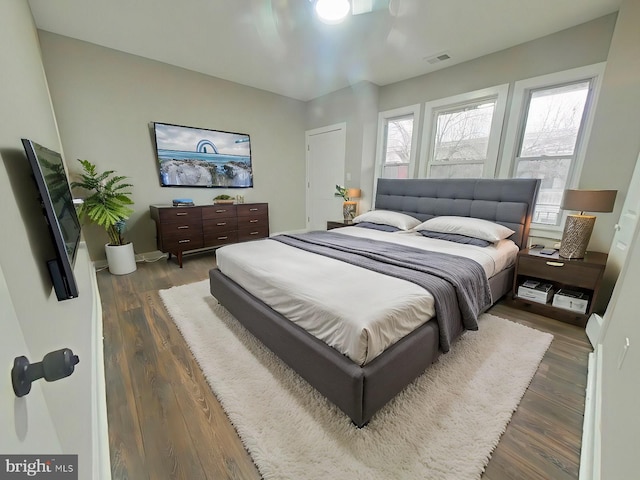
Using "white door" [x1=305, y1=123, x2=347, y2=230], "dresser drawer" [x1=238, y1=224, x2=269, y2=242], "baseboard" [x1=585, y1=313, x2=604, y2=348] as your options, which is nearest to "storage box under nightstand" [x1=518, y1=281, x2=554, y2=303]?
"baseboard" [x1=585, y1=313, x2=604, y2=348]

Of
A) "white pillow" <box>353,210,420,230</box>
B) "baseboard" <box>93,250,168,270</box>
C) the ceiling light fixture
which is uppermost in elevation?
the ceiling light fixture

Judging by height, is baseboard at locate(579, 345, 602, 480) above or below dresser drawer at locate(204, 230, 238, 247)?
below

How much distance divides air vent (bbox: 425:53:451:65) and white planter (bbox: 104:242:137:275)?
178 inches

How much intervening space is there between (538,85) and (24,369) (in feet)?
13.9

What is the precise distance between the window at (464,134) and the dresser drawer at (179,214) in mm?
3374

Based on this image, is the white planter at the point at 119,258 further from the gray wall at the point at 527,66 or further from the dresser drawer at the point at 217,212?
the gray wall at the point at 527,66

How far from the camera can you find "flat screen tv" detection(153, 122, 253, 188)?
3.77m

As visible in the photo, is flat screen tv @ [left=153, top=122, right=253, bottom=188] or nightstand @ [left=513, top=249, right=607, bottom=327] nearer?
nightstand @ [left=513, top=249, right=607, bottom=327]

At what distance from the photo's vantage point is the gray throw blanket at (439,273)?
169 centimetres

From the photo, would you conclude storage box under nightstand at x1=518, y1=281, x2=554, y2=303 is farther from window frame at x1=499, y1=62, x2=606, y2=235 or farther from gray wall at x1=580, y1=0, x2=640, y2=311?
window frame at x1=499, y1=62, x2=606, y2=235

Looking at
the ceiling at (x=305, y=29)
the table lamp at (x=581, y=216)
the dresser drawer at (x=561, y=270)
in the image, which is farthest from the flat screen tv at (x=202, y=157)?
the table lamp at (x=581, y=216)

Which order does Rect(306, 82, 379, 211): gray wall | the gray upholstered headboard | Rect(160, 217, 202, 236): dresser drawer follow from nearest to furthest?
1. the gray upholstered headboard
2. Rect(160, 217, 202, 236): dresser drawer
3. Rect(306, 82, 379, 211): gray wall

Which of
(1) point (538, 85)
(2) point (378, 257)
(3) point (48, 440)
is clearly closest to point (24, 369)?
(3) point (48, 440)

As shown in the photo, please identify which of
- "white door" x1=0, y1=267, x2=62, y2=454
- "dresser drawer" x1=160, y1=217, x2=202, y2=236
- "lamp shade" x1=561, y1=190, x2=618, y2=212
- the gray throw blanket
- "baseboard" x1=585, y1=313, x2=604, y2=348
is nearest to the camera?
"white door" x1=0, y1=267, x2=62, y2=454
